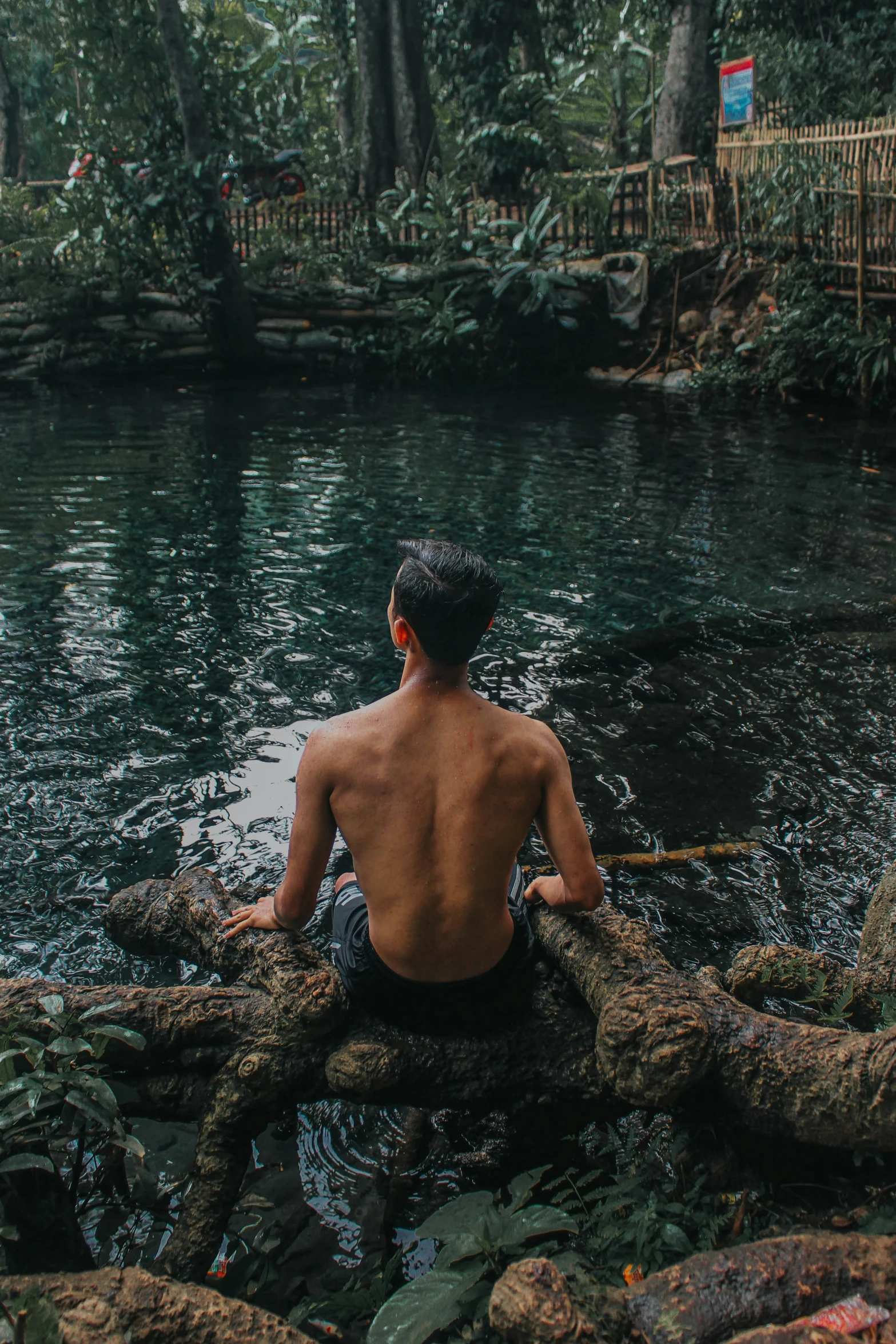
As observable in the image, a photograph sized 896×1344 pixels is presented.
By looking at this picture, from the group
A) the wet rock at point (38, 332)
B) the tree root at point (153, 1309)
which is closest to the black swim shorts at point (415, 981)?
the tree root at point (153, 1309)

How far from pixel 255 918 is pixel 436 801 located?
74 centimetres

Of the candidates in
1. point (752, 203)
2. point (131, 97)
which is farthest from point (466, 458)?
point (131, 97)

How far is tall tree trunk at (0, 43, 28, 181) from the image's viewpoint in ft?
89.6

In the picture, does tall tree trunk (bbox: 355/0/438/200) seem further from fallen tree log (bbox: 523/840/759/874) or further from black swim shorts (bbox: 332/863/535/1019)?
black swim shorts (bbox: 332/863/535/1019)

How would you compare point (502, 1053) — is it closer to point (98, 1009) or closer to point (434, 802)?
point (434, 802)

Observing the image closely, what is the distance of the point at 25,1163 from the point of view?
6.54ft

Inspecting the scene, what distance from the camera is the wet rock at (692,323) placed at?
15.4 m

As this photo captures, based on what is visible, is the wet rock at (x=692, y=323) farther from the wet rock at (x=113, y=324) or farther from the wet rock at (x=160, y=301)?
the wet rock at (x=113, y=324)

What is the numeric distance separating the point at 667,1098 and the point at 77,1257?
1.31 meters

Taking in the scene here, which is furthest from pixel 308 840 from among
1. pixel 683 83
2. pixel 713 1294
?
pixel 683 83

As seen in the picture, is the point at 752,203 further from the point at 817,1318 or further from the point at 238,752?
the point at 817,1318

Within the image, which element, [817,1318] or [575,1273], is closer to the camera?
[817,1318]

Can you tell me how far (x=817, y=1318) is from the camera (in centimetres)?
174

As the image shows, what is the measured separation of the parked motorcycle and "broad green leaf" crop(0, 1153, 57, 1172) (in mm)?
20187
